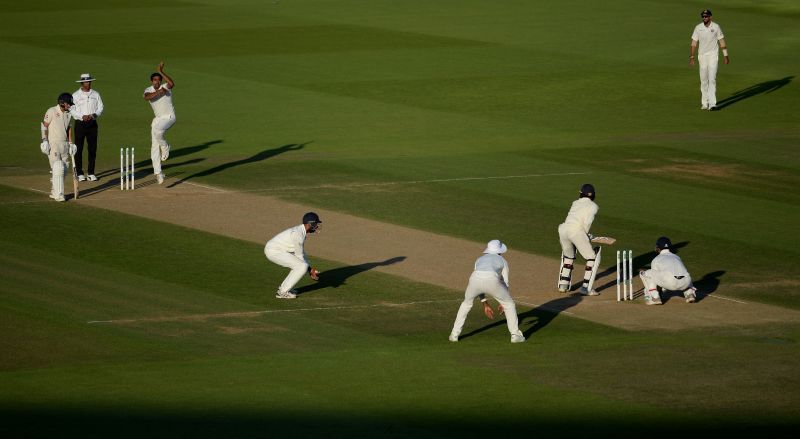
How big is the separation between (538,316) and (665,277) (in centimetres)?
219

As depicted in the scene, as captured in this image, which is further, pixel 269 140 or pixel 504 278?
pixel 269 140

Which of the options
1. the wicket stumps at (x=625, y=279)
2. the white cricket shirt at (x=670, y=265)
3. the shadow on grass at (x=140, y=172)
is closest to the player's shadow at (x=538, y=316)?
the wicket stumps at (x=625, y=279)

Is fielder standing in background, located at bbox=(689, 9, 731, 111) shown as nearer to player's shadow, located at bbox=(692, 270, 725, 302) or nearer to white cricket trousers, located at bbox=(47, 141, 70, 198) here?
player's shadow, located at bbox=(692, 270, 725, 302)

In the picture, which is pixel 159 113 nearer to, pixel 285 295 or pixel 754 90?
pixel 285 295

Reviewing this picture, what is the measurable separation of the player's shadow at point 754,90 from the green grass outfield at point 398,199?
0.16 metres

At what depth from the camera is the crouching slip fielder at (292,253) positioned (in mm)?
22659

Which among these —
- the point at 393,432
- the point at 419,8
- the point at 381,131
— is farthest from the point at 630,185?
the point at 419,8

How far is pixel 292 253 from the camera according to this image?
904 inches

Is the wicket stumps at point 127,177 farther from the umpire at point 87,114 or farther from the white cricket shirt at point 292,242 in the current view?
the white cricket shirt at point 292,242

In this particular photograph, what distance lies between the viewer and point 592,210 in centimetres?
2352

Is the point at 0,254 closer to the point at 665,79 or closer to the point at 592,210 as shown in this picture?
the point at 592,210

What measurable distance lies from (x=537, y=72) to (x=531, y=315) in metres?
24.1

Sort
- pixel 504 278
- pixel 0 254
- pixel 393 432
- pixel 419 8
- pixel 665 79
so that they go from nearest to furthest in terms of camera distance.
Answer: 1. pixel 393 432
2. pixel 504 278
3. pixel 0 254
4. pixel 665 79
5. pixel 419 8

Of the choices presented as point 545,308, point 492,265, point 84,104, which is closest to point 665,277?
point 545,308
